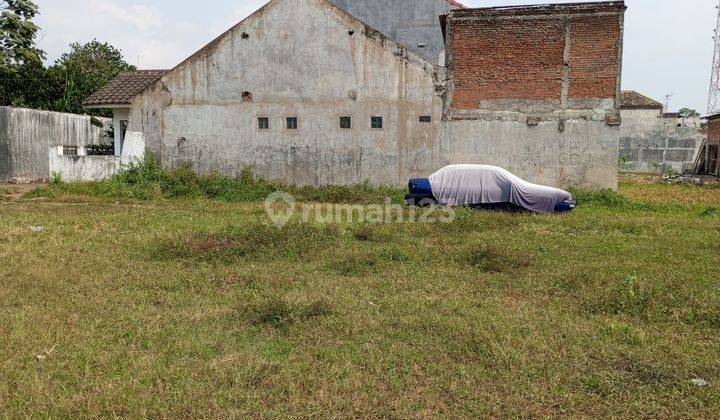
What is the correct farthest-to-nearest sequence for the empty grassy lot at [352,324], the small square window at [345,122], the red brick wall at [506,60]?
1. the small square window at [345,122]
2. the red brick wall at [506,60]
3. the empty grassy lot at [352,324]

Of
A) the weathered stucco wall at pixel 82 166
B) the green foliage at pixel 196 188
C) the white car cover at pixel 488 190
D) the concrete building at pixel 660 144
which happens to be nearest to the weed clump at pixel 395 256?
the white car cover at pixel 488 190

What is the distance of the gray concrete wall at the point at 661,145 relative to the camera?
106 feet

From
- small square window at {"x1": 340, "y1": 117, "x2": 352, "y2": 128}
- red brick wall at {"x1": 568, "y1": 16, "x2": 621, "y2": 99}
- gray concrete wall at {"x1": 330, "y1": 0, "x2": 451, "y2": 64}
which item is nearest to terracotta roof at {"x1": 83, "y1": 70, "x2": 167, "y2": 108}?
small square window at {"x1": 340, "y1": 117, "x2": 352, "y2": 128}

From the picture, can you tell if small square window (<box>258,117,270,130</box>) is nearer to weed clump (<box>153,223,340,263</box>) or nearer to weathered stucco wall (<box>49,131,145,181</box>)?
weathered stucco wall (<box>49,131,145,181</box>)

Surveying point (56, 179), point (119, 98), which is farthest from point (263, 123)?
point (56, 179)

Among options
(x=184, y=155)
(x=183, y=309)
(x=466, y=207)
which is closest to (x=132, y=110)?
(x=184, y=155)

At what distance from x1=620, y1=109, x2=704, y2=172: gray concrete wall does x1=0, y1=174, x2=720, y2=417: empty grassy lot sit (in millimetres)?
26768

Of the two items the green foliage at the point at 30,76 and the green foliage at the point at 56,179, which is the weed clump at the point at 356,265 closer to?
the green foliage at the point at 56,179

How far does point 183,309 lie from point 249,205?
8727mm

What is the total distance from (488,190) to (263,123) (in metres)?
7.85

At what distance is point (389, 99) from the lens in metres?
16.1

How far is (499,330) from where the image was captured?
16.1 feet

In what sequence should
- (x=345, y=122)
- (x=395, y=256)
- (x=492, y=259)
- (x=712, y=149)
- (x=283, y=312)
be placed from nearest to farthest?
(x=283, y=312) < (x=492, y=259) < (x=395, y=256) < (x=345, y=122) < (x=712, y=149)

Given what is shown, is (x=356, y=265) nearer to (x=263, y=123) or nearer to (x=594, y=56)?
(x=263, y=123)
